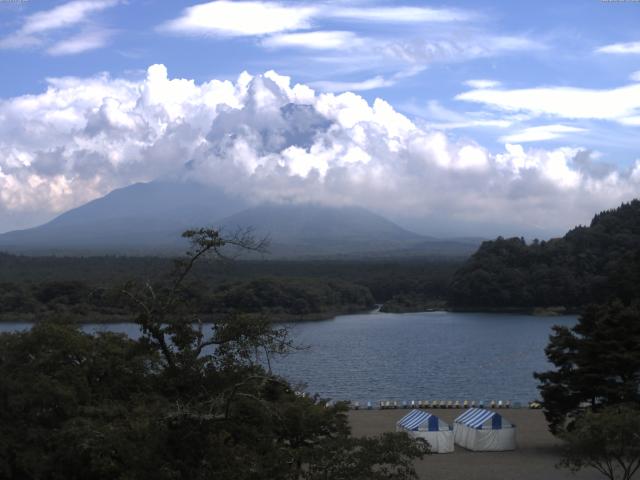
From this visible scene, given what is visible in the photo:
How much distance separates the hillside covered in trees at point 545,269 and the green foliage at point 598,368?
3866cm

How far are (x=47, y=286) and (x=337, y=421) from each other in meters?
40.6

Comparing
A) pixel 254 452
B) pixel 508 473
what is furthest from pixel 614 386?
pixel 254 452

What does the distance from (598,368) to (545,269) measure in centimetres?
4395

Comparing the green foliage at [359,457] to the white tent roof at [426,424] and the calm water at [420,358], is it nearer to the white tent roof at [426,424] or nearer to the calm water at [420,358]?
the white tent roof at [426,424]

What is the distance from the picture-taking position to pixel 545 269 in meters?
58.7

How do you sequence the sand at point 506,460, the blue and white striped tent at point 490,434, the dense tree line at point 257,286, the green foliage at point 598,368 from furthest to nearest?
1. the dense tree line at point 257,286
2. the blue and white striped tent at point 490,434
3. the green foliage at point 598,368
4. the sand at point 506,460

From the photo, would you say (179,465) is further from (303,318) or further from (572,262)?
(572,262)

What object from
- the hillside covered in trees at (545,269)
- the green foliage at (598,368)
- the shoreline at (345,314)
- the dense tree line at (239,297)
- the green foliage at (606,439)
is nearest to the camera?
the green foliage at (606,439)

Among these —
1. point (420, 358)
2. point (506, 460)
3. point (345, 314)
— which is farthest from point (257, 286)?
point (506, 460)

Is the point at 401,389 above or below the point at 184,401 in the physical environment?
below

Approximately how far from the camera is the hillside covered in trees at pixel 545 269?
188 feet

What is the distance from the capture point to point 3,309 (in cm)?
4919

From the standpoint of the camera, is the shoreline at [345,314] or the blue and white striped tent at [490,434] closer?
the blue and white striped tent at [490,434]

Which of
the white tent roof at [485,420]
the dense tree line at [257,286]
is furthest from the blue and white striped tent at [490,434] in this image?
the dense tree line at [257,286]
